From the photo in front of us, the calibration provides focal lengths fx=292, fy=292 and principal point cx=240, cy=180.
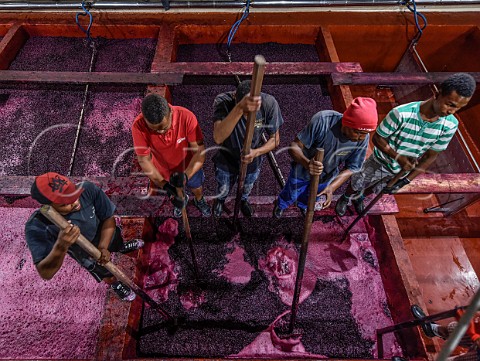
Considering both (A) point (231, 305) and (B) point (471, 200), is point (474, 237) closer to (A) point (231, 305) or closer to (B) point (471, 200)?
(B) point (471, 200)

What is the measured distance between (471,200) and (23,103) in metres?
6.09

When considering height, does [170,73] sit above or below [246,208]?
above

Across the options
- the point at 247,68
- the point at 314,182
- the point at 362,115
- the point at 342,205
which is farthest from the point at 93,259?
the point at 247,68

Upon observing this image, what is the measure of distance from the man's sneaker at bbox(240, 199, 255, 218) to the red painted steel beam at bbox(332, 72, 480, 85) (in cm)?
209

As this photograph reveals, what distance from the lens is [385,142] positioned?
2.66 m

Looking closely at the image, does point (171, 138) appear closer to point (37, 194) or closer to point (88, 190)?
point (88, 190)

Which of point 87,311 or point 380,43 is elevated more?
point 380,43

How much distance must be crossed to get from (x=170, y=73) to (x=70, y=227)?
2793 millimetres

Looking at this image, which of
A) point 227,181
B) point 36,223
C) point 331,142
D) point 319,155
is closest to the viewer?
point 319,155

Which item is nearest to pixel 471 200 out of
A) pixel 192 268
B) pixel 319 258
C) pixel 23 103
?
pixel 319 258

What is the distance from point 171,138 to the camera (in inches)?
96.2

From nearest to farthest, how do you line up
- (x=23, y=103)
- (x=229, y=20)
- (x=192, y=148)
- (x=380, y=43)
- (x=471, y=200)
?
(x=192, y=148) < (x=471, y=200) < (x=23, y=103) < (x=229, y=20) < (x=380, y=43)

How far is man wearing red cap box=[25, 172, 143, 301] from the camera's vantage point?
182cm

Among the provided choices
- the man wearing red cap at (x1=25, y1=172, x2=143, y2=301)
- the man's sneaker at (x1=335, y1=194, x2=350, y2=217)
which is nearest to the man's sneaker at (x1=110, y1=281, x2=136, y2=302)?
the man wearing red cap at (x1=25, y1=172, x2=143, y2=301)
